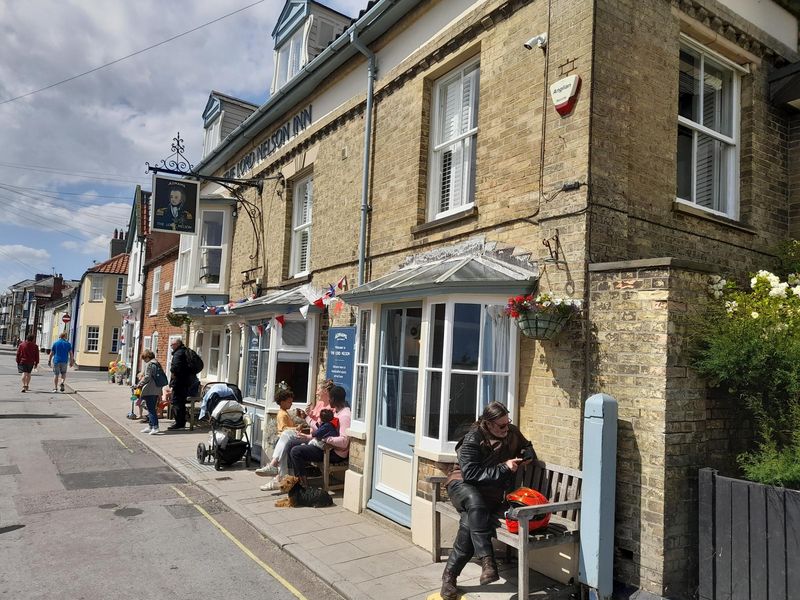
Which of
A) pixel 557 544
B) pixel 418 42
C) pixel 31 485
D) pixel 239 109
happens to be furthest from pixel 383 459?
pixel 239 109

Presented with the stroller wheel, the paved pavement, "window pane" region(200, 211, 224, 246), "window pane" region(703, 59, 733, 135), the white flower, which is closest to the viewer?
the paved pavement

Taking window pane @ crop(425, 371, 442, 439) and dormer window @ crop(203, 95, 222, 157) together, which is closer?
window pane @ crop(425, 371, 442, 439)

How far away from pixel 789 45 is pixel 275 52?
10.1 metres

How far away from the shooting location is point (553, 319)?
16.9 feet

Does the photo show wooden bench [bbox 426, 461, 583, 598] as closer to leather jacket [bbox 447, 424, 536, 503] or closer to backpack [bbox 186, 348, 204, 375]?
leather jacket [bbox 447, 424, 536, 503]

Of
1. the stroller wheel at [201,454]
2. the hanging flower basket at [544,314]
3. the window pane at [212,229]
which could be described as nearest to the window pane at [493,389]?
the hanging flower basket at [544,314]

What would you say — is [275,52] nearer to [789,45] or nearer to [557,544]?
[789,45]

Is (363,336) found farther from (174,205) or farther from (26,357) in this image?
(26,357)

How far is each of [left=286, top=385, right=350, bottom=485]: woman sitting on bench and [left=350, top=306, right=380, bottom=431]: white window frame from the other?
1.34 feet

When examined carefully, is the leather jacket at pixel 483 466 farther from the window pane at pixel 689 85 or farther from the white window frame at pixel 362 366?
the window pane at pixel 689 85

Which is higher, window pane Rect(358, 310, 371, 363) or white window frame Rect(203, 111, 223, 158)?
white window frame Rect(203, 111, 223, 158)

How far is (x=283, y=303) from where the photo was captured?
9.91 m

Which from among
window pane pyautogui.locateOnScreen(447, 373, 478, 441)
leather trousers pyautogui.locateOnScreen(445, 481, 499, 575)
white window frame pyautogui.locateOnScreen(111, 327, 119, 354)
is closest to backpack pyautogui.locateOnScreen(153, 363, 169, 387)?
window pane pyautogui.locateOnScreen(447, 373, 478, 441)

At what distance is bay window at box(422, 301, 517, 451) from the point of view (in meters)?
5.89
